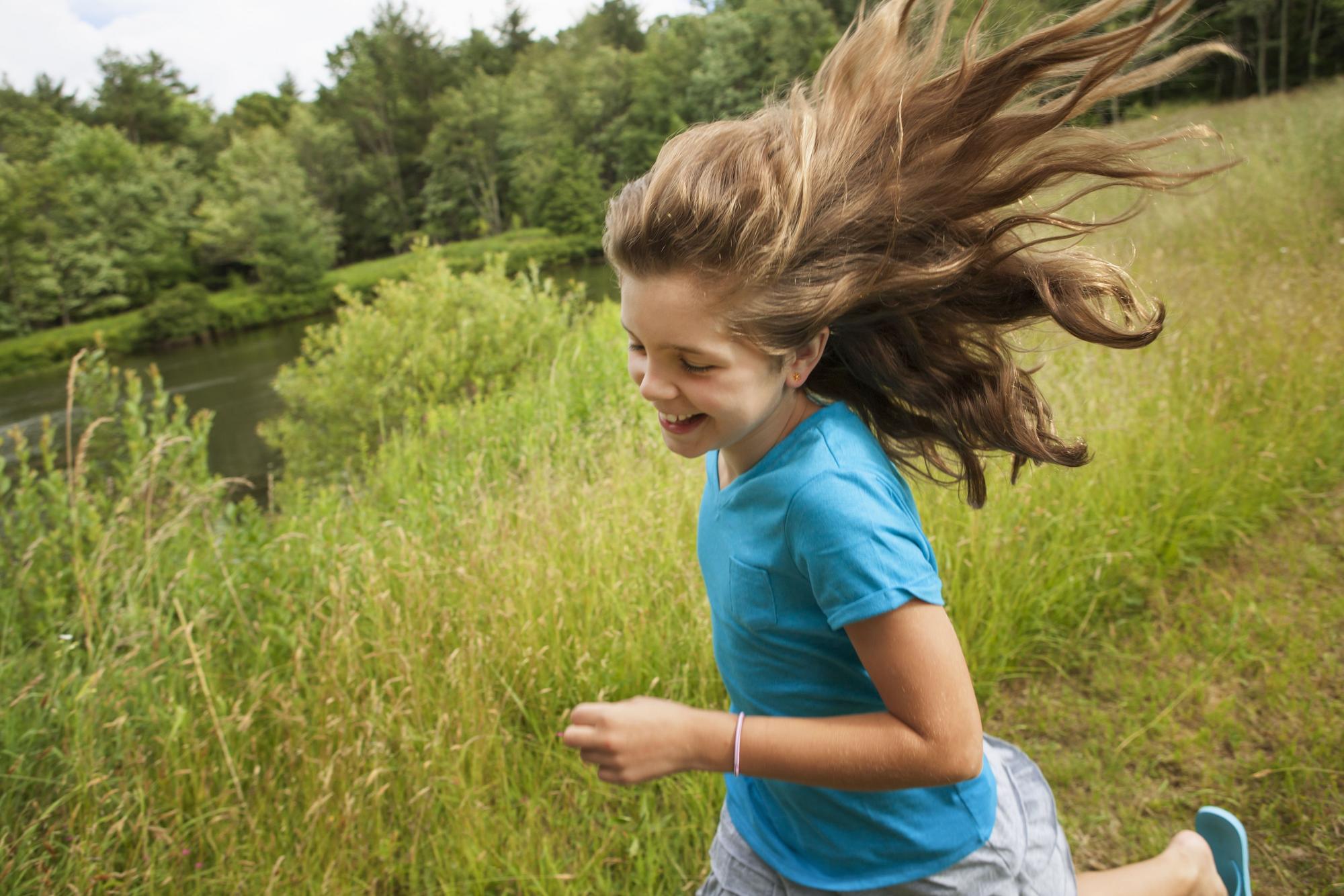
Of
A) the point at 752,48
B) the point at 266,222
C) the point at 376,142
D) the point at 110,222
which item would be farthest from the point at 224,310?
the point at 376,142

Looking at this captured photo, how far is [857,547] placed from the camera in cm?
98

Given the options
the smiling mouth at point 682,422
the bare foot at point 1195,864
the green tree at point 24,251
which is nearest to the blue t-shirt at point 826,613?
the smiling mouth at point 682,422

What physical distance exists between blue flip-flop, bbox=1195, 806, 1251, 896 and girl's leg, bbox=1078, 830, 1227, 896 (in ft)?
0.09

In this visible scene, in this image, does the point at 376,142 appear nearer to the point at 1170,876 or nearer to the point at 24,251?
the point at 24,251

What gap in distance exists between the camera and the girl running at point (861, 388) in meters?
1.02

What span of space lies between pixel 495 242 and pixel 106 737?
45.2 meters

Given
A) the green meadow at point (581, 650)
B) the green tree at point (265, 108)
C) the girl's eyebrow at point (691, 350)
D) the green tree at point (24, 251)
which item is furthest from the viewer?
the green tree at point (265, 108)

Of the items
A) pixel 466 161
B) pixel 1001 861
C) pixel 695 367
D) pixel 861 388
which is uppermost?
pixel 466 161

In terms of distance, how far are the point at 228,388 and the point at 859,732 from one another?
25543 mm

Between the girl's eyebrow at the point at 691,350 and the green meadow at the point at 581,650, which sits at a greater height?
the girl's eyebrow at the point at 691,350

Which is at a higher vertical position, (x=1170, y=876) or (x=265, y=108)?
(x=265, y=108)

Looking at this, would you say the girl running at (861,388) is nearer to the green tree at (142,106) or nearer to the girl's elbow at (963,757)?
the girl's elbow at (963,757)

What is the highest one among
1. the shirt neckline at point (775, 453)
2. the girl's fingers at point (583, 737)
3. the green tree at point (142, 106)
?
the green tree at point (142, 106)

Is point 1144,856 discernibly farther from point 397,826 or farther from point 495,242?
point 495,242
